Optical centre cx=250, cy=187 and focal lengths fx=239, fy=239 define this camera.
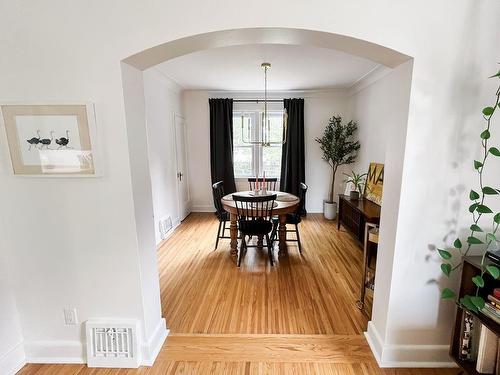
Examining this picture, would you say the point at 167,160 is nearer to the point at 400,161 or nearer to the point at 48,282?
the point at 48,282

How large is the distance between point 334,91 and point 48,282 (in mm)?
4924

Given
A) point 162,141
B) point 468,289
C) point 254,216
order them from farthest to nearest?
point 162,141 → point 254,216 → point 468,289

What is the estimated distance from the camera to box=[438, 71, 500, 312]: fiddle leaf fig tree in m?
1.17

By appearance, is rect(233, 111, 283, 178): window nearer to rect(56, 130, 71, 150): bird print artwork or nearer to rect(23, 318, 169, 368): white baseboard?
rect(56, 130, 71, 150): bird print artwork

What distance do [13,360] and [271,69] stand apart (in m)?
3.75

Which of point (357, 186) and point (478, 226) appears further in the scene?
point (357, 186)

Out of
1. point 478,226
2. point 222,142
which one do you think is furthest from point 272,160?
point 478,226

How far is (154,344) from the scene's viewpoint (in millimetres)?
1651

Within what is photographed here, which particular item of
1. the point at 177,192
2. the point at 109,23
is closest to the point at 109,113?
the point at 109,23

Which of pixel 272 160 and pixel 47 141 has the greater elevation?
pixel 47 141

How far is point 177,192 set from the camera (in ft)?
14.3

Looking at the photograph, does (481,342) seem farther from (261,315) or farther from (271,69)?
(271,69)

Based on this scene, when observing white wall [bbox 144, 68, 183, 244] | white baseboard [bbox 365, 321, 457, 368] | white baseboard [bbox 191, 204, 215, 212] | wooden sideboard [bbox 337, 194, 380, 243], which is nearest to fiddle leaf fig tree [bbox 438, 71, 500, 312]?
white baseboard [bbox 365, 321, 457, 368]

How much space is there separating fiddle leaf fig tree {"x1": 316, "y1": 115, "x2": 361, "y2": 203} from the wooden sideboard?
787mm
